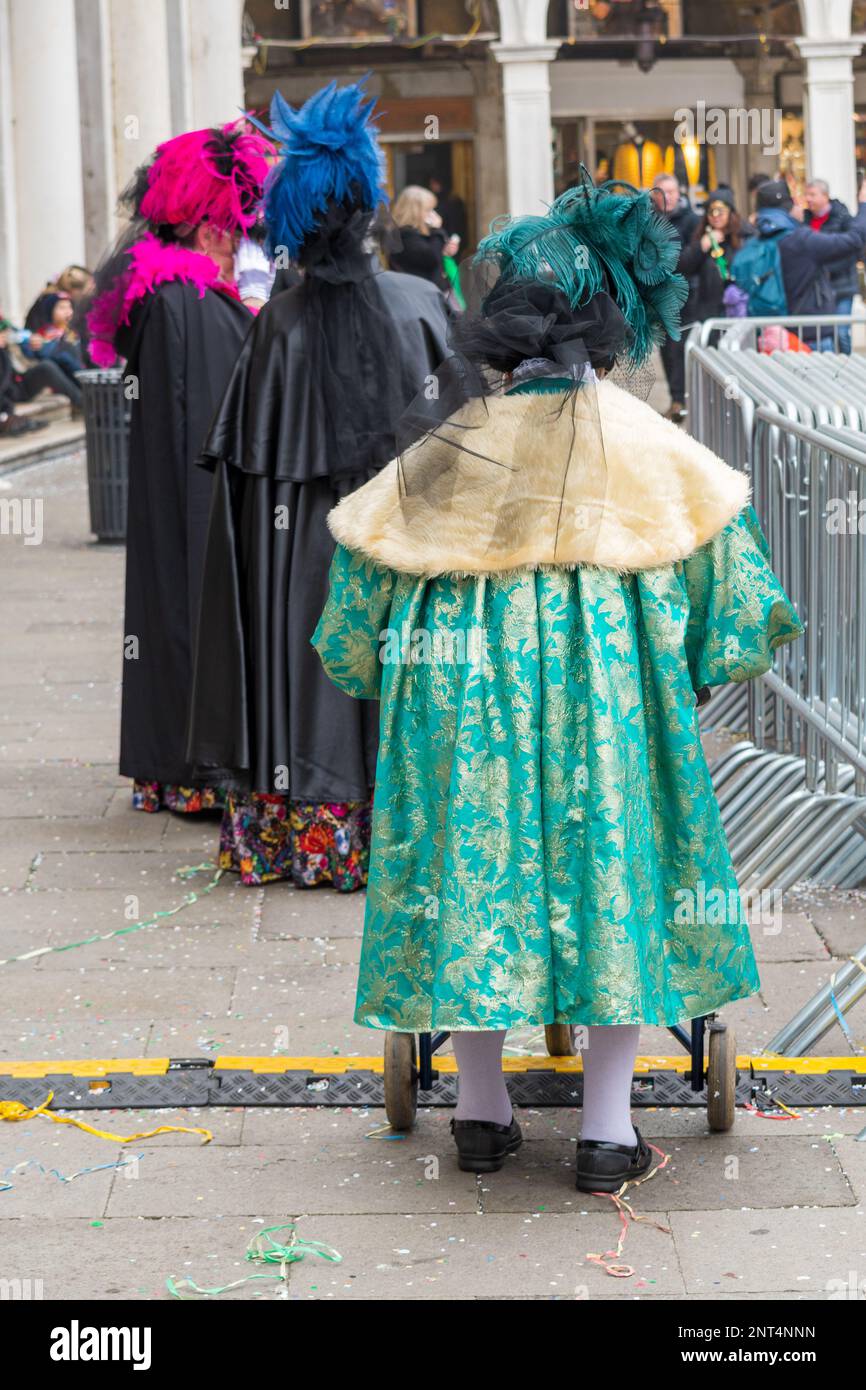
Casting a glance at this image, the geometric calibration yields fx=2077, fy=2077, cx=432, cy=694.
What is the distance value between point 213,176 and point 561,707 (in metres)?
2.91

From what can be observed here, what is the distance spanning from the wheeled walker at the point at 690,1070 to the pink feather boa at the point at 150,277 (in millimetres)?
2930

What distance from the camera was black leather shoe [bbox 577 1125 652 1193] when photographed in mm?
3494

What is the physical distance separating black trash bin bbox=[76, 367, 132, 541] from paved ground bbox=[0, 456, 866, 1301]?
21.5 feet

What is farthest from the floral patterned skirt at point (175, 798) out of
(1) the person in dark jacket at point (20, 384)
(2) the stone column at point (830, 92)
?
(2) the stone column at point (830, 92)

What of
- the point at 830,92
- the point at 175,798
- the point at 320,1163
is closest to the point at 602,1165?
the point at 320,1163

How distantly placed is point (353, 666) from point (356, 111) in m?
1.93

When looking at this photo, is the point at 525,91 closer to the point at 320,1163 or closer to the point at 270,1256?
the point at 320,1163

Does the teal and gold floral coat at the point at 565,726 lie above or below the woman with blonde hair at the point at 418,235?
below

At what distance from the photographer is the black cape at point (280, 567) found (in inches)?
209

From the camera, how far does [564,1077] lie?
4.02m

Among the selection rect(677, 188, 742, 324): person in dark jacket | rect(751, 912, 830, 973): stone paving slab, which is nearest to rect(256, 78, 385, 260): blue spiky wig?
rect(751, 912, 830, 973): stone paving slab

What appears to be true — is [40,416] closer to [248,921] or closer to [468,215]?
[248,921]

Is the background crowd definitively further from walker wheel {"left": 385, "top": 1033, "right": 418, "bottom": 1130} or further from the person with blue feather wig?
walker wheel {"left": 385, "top": 1033, "right": 418, "bottom": 1130}

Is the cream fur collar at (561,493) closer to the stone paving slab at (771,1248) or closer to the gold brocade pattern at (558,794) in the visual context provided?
the gold brocade pattern at (558,794)
